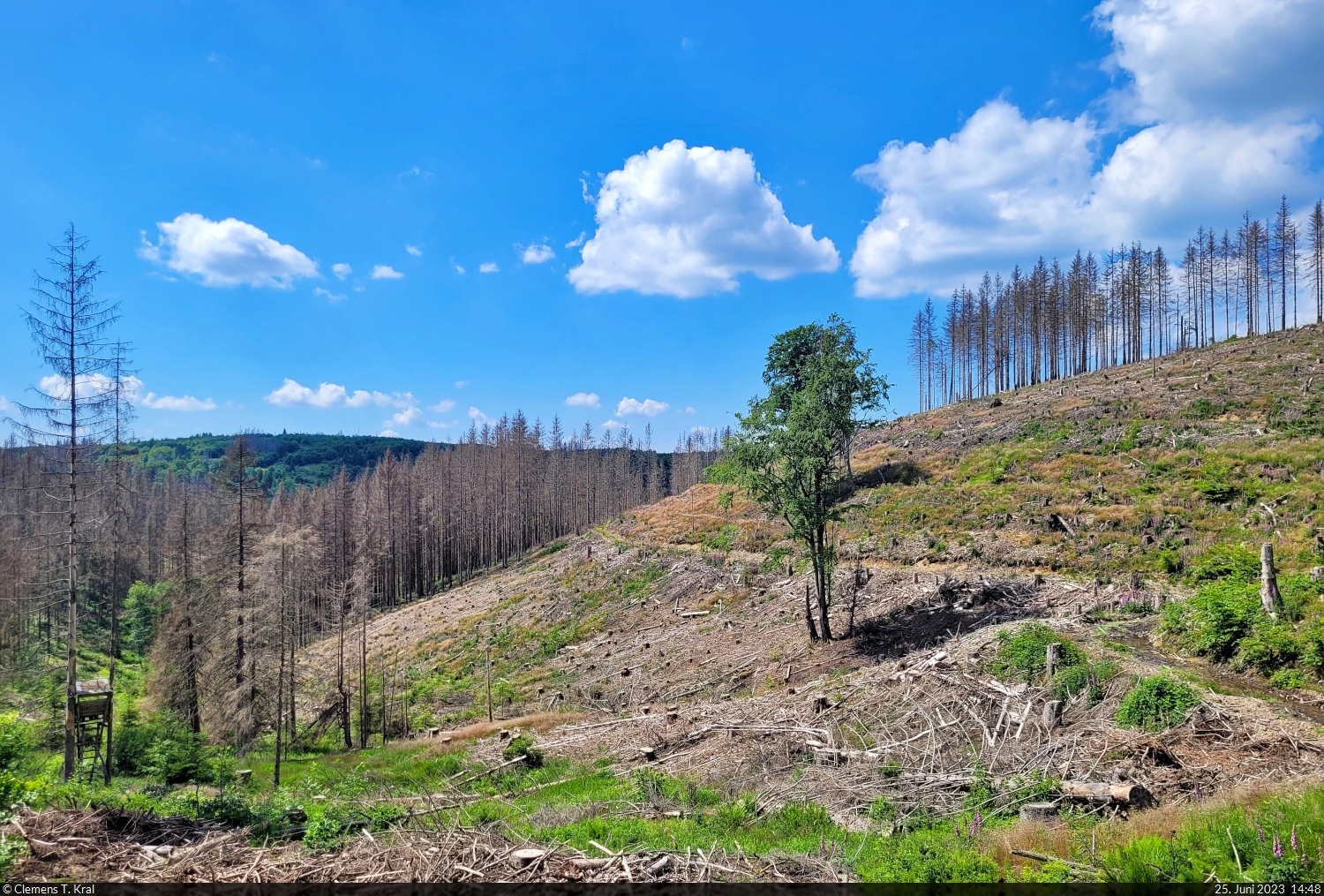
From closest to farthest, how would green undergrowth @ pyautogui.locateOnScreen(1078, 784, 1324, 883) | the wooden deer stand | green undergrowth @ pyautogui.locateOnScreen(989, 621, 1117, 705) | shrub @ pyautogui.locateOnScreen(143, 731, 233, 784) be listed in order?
green undergrowth @ pyautogui.locateOnScreen(1078, 784, 1324, 883) < green undergrowth @ pyautogui.locateOnScreen(989, 621, 1117, 705) < shrub @ pyautogui.locateOnScreen(143, 731, 233, 784) < the wooden deer stand

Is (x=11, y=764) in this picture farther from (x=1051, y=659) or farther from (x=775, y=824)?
(x=1051, y=659)

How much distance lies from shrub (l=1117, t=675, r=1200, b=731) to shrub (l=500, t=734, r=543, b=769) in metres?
14.0

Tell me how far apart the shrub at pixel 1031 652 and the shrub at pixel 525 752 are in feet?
41.3

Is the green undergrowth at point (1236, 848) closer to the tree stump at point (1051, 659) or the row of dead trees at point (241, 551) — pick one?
the tree stump at point (1051, 659)

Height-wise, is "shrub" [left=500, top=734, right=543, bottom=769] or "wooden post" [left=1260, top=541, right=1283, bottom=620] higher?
"wooden post" [left=1260, top=541, right=1283, bottom=620]

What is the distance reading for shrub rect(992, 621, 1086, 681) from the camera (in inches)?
543

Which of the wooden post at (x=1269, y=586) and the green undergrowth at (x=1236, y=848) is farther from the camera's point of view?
the wooden post at (x=1269, y=586)

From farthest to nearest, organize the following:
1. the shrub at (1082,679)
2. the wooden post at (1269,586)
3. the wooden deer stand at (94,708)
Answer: the wooden deer stand at (94,708)
the wooden post at (1269,586)
the shrub at (1082,679)

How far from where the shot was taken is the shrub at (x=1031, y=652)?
1378cm

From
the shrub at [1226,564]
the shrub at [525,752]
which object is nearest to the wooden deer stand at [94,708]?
the shrub at [525,752]

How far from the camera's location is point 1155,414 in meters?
39.8

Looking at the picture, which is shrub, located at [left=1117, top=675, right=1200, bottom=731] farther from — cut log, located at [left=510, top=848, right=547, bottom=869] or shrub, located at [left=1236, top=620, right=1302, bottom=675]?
cut log, located at [left=510, top=848, right=547, bottom=869]

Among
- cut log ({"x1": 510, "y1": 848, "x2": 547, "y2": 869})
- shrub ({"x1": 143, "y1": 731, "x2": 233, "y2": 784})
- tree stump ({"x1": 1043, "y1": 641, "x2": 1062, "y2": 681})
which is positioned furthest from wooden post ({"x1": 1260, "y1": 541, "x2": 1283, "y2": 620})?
shrub ({"x1": 143, "y1": 731, "x2": 233, "y2": 784})

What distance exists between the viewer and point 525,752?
17594mm
